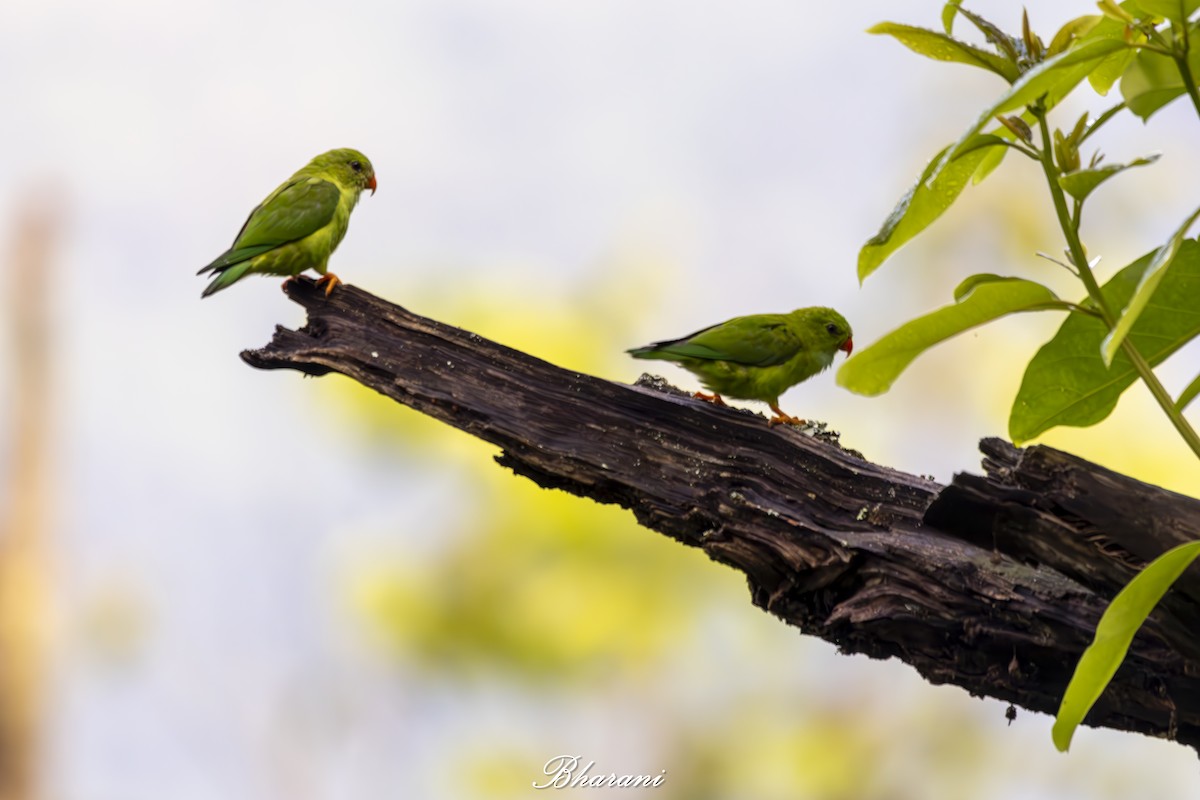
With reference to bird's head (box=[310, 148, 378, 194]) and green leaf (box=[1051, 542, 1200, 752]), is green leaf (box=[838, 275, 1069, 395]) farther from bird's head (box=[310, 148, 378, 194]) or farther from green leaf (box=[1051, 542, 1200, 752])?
bird's head (box=[310, 148, 378, 194])

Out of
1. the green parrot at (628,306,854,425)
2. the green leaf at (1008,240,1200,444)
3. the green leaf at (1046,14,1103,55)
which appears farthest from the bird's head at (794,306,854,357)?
the green leaf at (1046,14,1103,55)

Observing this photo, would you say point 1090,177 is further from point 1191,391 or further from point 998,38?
point 1191,391

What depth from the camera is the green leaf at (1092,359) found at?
221 centimetres

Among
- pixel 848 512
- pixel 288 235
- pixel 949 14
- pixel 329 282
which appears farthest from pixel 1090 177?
pixel 288 235

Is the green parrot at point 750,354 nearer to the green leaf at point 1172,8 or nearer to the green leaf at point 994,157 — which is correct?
the green leaf at point 994,157

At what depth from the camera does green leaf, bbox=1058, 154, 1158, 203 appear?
1.75 meters

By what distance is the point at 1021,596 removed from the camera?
89.7 inches

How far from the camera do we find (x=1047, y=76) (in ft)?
5.62

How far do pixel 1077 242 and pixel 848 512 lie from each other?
92cm

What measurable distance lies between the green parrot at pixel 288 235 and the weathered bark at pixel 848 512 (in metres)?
0.73

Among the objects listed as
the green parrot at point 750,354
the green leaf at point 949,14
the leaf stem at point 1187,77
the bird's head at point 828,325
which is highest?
the bird's head at point 828,325

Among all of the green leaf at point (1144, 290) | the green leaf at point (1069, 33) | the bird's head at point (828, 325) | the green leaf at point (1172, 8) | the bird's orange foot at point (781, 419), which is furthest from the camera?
the bird's head at point (828, 325)

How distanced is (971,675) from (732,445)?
2.35 feet

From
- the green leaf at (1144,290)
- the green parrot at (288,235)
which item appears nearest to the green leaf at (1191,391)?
the green leaf at (1144,290)
